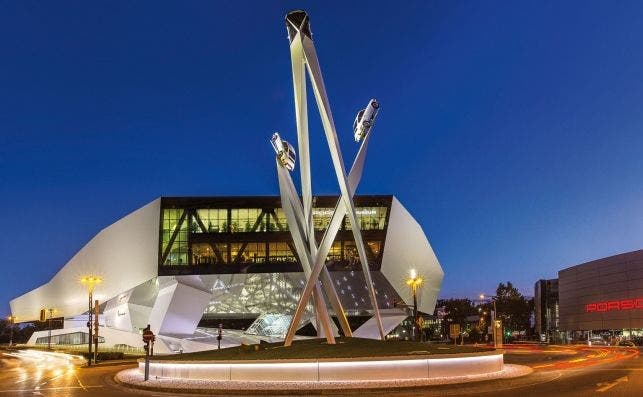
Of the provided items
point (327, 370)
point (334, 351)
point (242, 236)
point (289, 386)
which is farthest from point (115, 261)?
point (289, 386)

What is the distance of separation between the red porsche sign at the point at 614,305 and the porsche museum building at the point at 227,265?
2463 centimetres

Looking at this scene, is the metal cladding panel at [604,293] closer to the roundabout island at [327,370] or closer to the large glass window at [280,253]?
the large glass window at [280,253]

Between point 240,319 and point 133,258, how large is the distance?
12833 mm

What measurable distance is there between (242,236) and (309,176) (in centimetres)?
3966

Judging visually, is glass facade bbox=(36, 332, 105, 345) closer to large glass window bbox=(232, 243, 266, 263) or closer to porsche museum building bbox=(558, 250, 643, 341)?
large glass window bbox=(232, 243, 266, 263)

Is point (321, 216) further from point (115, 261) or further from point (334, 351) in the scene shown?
point (334, 351)

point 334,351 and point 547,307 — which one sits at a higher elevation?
point 334,351

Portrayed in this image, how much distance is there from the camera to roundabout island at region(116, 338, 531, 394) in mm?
21562

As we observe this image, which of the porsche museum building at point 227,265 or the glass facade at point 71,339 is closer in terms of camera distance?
the porsche museum building at point 227,265

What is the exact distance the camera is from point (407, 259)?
7281 centimetres

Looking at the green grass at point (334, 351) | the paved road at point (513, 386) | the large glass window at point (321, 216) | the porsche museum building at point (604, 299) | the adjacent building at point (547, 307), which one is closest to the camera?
the paved road at point (513, 386)

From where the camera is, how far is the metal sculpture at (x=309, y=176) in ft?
94.0

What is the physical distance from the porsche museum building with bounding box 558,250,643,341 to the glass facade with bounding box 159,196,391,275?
94.0 feet

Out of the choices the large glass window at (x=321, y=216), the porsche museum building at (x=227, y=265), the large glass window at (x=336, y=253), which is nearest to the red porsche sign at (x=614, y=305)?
the porsche museum building at (x=227, y=265)
